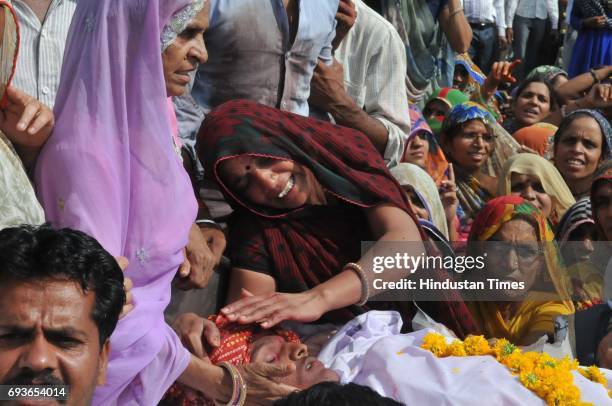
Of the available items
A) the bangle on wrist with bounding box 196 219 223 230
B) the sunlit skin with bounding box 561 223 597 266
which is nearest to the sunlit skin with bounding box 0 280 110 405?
the bangle on wrist with bounding box 196 219 223 230

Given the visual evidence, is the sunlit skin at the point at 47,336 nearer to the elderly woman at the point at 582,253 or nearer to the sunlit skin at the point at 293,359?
the sunlit skin at the point at 293,359

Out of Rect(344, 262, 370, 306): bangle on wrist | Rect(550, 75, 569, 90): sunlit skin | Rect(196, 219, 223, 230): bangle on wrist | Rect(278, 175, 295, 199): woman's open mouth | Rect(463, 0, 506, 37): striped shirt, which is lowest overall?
Rect(550, 75, 569, 90): sunlit skin

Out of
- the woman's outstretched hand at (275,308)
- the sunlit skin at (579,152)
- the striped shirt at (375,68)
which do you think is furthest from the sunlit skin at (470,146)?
the woman's outstretched hand at (275,308)

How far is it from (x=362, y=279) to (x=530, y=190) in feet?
6.47

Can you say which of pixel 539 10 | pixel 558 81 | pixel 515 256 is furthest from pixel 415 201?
pixel 539 10

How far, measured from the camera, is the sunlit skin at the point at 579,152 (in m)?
5.48

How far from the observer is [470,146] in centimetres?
561

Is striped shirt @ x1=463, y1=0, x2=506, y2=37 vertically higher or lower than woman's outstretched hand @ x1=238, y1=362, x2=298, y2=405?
lower

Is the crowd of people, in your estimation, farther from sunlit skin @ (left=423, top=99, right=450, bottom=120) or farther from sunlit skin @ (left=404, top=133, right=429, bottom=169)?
sunlit skin @ (left=423, top=99, right=450, bottom=120)

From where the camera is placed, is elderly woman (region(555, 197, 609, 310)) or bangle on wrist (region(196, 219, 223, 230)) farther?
elderly woman (region(555, 197, 609, 310))

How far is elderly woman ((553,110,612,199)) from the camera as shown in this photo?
216 inches

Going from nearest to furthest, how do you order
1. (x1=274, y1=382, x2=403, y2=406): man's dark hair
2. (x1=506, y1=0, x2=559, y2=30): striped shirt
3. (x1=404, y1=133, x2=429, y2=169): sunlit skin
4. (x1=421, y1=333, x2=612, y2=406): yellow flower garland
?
(x1=274, y1=382, x2=403, y2=406): man's dark hair
(x1=421, y1=333, x2=612, y2=406): yellow flower garland
(x1=404, y1=133, x2=429, y2=169): sunlit skin
(x1=506, y1=0, x2=559, y2=30): striped shirt

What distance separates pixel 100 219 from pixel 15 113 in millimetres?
323

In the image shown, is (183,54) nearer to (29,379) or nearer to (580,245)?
(29,379)
